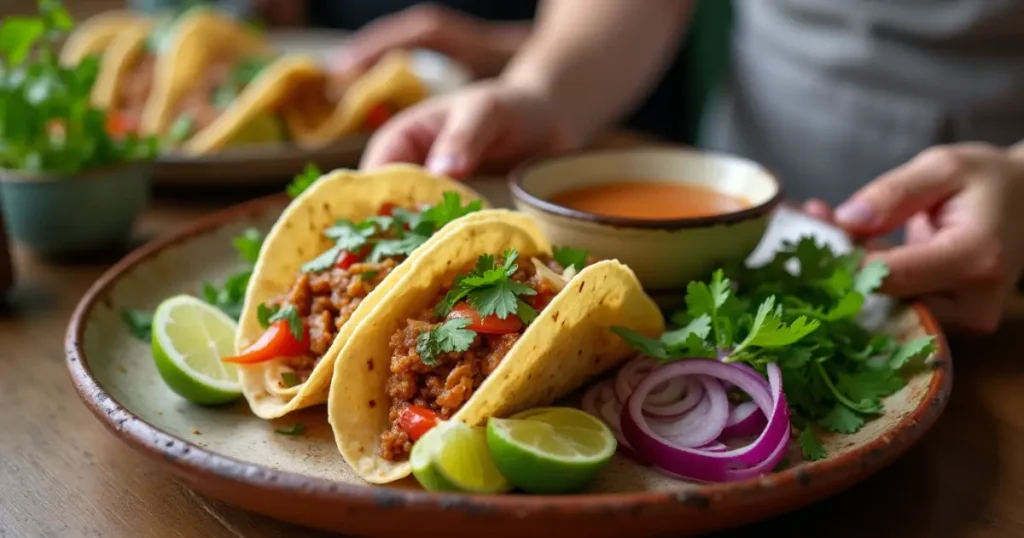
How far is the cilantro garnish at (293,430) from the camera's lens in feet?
Answer: 5.72

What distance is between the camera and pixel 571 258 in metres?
1.93

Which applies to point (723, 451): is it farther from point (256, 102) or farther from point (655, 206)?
point (256, 102)

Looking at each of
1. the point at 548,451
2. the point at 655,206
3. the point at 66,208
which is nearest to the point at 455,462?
the point at 548,451

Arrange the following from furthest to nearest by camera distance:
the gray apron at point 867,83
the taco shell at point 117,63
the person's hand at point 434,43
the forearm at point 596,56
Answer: the person's hand at point 434,43 < the taco shell at point 117,63 < the forearm at point 596,56 < the gray apron at point 867,83

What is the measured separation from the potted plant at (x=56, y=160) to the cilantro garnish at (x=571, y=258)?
4.80 feet

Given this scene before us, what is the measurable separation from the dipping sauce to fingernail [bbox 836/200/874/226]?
23 cm

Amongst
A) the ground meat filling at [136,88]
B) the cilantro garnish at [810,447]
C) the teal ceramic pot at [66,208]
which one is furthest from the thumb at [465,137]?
the ground meat filling at [136,88]

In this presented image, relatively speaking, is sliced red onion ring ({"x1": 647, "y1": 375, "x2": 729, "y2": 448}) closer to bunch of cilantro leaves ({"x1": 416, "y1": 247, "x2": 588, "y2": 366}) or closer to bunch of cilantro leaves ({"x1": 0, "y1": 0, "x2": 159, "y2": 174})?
bunch of cilantro leaves ({"x1": 416, "y1": 247, "x2": 588, "y2": 366})

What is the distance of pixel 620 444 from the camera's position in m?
1.68

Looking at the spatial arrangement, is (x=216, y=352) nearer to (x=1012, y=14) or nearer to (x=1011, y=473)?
(x=1011, y=473)

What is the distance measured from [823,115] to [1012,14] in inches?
27.7

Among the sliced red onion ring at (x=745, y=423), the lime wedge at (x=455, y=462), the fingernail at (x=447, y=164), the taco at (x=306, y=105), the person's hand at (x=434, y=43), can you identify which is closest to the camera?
the lime wedge at (x=455, y=462)

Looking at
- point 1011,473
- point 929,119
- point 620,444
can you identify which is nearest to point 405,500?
point 620,444

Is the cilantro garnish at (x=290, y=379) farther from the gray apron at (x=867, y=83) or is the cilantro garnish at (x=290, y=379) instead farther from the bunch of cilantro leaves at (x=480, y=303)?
the gray apron at (x=867, y=83)
